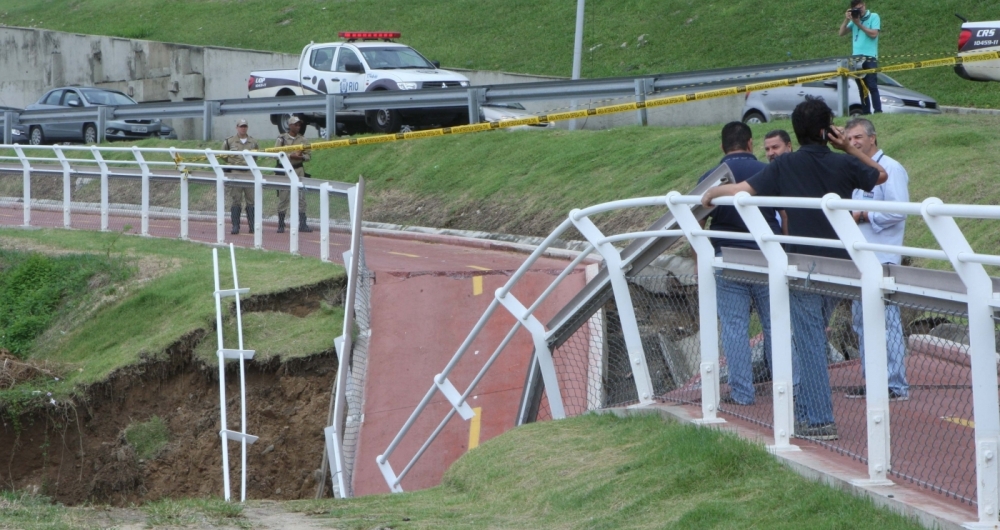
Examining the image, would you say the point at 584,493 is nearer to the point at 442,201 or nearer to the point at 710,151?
the point at 710,151

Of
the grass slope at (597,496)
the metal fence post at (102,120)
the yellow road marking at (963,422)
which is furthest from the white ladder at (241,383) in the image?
the metal fence post at (102,120)

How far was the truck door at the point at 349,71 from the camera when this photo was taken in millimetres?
25016

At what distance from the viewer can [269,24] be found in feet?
143

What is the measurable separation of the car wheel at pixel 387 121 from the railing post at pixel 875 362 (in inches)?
722

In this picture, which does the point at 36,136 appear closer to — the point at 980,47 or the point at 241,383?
the point at 241,383

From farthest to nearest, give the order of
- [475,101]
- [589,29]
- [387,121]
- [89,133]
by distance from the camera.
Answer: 1. [589,29]
2. [89,133]
3. [387,121]
4. [475,101]

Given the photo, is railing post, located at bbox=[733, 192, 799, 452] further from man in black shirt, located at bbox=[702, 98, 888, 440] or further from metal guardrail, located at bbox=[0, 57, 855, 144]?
metal guardrail, located at bbox=[0, 57, 855, 144]

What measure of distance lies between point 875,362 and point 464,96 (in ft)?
55.5

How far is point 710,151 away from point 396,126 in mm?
8355

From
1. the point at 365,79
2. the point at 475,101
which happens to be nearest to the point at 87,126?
the point at 365,79

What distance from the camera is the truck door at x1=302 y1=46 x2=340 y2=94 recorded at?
25906 millimetres

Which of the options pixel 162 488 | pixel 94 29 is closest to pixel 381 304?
pixel 162 488

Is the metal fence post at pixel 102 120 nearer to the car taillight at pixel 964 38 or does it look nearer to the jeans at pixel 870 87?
the jeans at pixel 870 87

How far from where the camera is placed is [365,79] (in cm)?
2494
